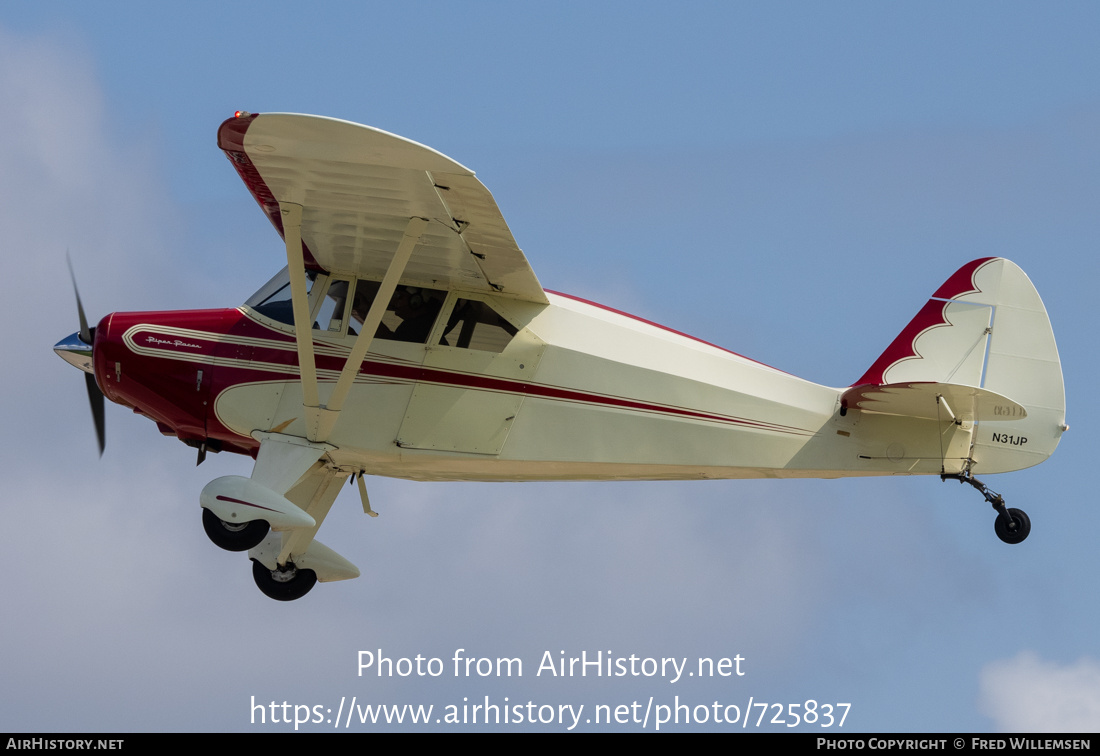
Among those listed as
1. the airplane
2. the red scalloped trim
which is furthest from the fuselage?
the red scalloped trim

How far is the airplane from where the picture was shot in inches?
453

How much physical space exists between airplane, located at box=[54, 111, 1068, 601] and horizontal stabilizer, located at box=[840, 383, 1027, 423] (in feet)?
0.06

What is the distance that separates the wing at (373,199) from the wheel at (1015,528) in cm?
412

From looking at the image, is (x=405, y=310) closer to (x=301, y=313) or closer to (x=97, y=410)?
(x=301, y=313)

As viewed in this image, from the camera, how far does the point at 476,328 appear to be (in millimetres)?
11781

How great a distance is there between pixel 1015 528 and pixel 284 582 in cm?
640

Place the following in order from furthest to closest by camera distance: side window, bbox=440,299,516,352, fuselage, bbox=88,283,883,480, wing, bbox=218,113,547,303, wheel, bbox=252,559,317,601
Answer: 1. wheel, bbox=252,559,317,601
2. side window, bbox=440,299,516,352
3. fuselage, bbox=88,283,883,480
4. wing, bbox=218,113,547,303

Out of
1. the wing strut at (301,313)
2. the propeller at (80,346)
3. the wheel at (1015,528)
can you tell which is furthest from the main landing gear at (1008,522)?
the propeller at (80,346)

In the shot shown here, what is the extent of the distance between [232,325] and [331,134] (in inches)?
121

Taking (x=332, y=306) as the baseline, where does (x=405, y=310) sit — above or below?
above

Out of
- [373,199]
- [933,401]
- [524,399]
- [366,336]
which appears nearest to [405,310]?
[366,336]

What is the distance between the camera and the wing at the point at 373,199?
9547mm

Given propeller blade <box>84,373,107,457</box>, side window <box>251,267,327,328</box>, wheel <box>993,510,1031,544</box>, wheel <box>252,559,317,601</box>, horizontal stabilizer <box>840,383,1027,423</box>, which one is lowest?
wheel <box>252,559,317,601</box>

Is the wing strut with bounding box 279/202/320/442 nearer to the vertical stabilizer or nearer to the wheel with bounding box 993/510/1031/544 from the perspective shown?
the vertical stabilizer
